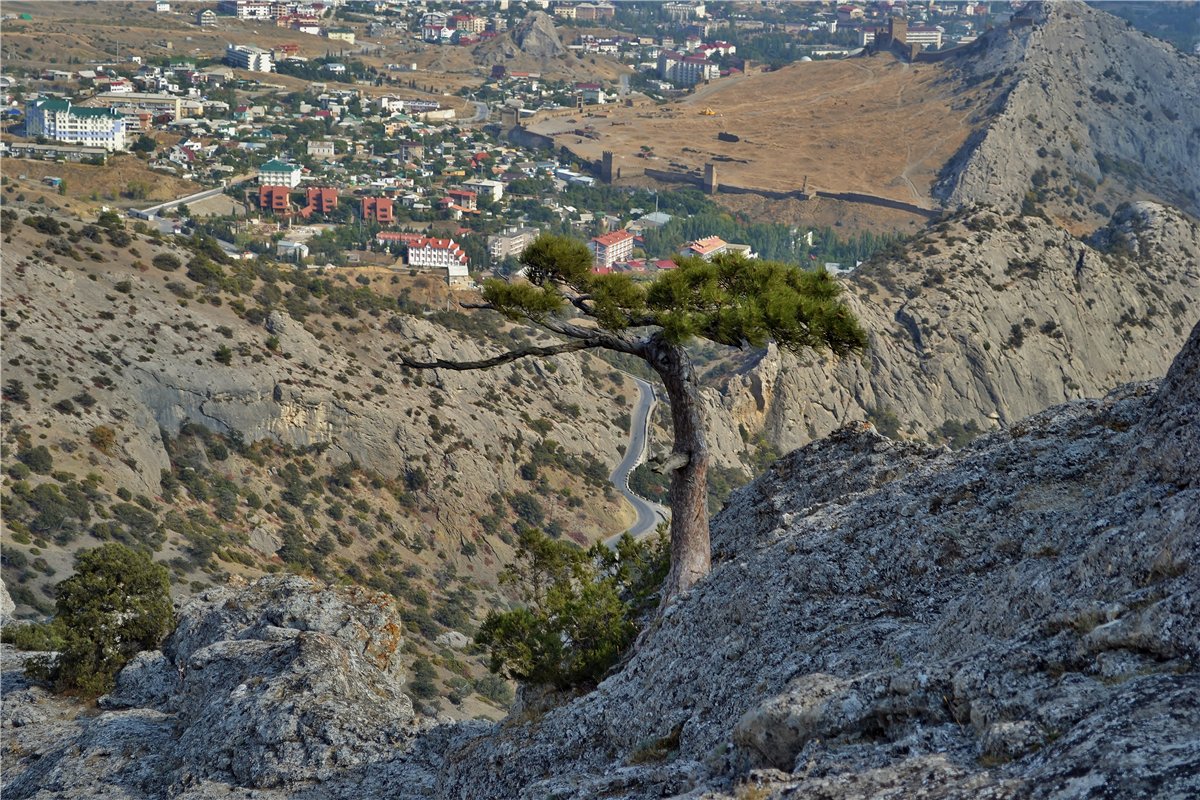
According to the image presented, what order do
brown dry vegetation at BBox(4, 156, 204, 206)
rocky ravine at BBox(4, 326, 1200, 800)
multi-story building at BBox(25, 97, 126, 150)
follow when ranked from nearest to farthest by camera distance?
rocky ravine at BBox(4, 326, 1200, 800) < brown dry vegetation at BBox(4, 156, 204, 206) < multi-story building at BBox(25, 97, 126, 150)

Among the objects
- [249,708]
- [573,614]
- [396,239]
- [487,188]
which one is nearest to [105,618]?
[249,708]

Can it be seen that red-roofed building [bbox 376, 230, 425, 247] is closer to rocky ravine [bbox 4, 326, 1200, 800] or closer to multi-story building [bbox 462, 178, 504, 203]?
multi-story building [bbox 462, 178, 504, 203]

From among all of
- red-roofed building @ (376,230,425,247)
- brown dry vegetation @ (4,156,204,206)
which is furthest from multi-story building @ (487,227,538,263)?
brown dry vegetation @ (4,156,204,206)

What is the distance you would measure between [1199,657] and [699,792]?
374 cm

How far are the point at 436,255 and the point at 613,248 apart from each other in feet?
79.2

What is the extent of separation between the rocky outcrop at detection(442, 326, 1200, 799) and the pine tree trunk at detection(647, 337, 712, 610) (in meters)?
1.22

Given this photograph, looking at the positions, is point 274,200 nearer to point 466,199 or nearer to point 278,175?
point 278,175

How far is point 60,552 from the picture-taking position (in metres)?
45.1

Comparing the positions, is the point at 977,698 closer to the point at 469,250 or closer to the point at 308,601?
the point at 308,601

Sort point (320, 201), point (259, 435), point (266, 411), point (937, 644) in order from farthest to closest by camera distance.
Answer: point (320, 201) < point (266, 411) < point (259, 435) < point (937, 644)

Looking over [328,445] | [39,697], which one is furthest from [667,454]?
[328,445]

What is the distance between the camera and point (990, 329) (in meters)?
96.7

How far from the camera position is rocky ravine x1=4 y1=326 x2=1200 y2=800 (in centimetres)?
885

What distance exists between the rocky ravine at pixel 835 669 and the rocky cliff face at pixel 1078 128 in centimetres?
15421
